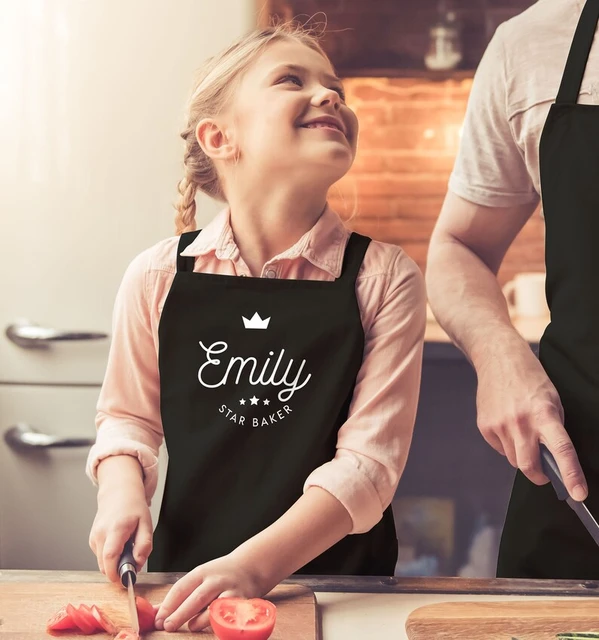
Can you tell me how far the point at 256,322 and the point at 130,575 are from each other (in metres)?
0.30

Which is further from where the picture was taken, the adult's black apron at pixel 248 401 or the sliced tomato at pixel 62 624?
the adult's black apron at pixel 248 401

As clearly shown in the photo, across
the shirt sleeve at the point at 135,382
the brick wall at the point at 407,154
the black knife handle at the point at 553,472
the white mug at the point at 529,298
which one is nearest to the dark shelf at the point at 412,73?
the brick wall at the point at 407,154

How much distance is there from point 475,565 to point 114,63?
1016 mm

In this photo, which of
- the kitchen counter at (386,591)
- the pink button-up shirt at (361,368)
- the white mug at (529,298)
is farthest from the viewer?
the white mug at (529,298)

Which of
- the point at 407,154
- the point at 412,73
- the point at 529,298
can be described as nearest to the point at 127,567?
the point at 529,298

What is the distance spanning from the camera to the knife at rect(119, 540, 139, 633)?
668 mm

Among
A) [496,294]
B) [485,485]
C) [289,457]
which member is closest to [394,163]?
[485,485]

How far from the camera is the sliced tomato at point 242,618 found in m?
0.64

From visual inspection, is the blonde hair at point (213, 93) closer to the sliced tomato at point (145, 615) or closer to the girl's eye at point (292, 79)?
the girl's eye at point (292, 79)

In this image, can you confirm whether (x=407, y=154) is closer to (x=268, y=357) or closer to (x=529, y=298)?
(x=529, y=298)

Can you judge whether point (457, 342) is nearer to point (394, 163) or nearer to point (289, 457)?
point (289, 457)

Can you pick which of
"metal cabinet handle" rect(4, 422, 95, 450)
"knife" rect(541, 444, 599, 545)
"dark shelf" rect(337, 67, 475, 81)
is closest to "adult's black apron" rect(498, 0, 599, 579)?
"knife" rect(541, 444, 599, 545)

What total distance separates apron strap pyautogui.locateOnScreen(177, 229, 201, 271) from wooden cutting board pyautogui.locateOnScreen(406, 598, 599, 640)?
0.46 m

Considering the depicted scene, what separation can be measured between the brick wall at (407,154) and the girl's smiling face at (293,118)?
147 cm
